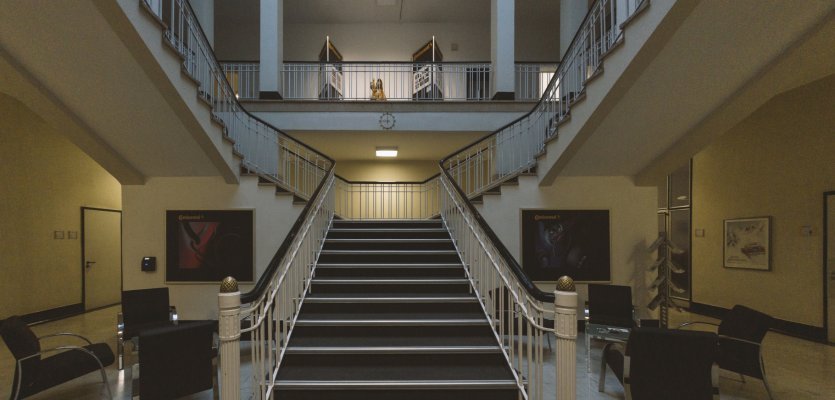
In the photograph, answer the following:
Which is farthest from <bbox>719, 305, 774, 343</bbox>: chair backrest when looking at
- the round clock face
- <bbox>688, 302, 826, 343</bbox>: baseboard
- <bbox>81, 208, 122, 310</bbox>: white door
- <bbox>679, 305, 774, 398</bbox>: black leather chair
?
<bbox>81, 208, 122, 310</bbox>: white door

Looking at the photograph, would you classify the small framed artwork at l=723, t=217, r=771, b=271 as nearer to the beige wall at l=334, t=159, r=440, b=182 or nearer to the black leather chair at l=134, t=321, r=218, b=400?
the beige wall at l=334, t=159, r=440, b=182

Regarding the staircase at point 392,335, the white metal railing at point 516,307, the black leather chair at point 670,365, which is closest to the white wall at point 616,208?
the white metal railing at point 516,307

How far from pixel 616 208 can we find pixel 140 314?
6384mm

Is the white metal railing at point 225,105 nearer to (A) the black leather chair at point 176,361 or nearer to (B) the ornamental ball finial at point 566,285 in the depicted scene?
(A) the black leather chair at point 176,361

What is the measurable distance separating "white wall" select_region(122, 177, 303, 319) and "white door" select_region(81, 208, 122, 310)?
314 cm

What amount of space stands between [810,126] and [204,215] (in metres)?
8.92

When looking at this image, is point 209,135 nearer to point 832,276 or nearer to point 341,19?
point 341,19

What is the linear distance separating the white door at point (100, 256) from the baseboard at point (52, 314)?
193mm

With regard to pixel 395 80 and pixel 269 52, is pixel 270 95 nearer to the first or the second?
pixel 269 52

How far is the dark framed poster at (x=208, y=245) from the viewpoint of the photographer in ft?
20.1

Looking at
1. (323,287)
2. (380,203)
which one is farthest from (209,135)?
(380,203)

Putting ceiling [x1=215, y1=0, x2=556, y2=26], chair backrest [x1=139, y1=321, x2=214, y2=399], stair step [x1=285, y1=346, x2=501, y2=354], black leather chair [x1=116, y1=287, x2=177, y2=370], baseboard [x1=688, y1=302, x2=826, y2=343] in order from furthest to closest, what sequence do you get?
ceiling [x1=215, y1=0, x2=556, y2=26], baseboard [x1=688, y1=302, x2=826, y2=343], black leather chair [x1=116, y1=287, x2=177, y2=370], stair step [x1=285, y1=346, x2=501, y2=354], chair backrest [x1=139, y1=321, x2=214, y2=399]

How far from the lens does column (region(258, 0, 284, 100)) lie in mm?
8312

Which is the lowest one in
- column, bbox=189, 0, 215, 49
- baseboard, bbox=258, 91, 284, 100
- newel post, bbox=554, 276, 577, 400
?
newel post, bbox=554, 276, 577, 400
